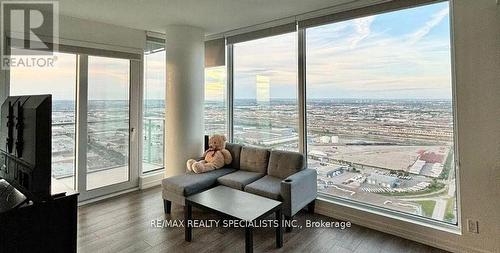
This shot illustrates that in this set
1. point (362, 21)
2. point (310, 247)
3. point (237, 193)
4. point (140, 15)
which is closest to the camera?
point (310, 247)

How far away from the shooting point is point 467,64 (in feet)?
7.55

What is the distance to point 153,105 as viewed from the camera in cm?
443

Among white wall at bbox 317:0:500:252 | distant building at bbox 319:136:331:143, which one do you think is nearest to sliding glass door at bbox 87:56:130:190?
distant building at bbox 319:136:331:143

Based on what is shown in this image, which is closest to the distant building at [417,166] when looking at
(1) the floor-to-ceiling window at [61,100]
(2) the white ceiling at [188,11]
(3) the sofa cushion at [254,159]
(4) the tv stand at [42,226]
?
(3) the sofa cushion at [254,159]

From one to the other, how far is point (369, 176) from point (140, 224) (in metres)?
2.71

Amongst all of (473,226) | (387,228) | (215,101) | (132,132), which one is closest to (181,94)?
(215,101)

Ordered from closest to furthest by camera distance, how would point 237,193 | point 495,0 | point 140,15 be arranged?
point 495,0
point 237,193
point 140,15

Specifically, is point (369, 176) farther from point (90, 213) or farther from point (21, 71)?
point (21, 71)

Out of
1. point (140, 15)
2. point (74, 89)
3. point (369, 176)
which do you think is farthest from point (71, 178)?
point (369, 176)

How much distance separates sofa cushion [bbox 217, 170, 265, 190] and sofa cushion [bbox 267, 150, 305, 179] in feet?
0.64

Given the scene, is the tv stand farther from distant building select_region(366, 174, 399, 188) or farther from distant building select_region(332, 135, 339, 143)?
distant building select_region(366, 174, 399, 188)

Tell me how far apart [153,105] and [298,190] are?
295 centimetres

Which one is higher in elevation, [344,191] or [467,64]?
[467,64]

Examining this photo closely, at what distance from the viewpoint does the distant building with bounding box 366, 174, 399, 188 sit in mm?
2875
